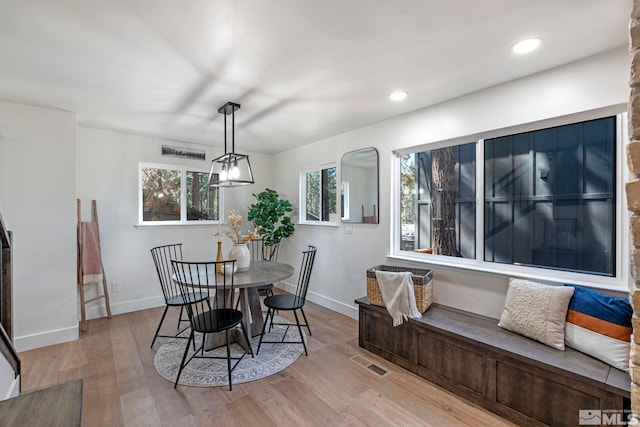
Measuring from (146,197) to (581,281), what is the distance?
4.80 m

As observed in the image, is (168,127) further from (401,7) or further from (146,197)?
(401,7)

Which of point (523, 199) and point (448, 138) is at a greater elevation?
point (448, 138)

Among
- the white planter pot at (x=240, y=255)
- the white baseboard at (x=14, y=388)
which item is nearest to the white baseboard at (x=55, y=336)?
the white baseboard at (x=14, y=388)

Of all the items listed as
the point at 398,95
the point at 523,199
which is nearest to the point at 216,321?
the point at 398,95

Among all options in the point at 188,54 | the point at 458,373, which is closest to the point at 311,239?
the point at 458,373

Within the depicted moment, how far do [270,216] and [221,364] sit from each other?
2370 mm

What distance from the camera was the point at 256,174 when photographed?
5.21 metres

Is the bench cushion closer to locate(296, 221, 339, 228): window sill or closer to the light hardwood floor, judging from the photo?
the light hardwood floor

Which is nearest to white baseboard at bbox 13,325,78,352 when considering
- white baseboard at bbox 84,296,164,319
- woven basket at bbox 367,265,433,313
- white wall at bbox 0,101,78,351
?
white wall at bbox 0,101,78,351

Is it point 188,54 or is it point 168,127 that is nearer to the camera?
point 188,54

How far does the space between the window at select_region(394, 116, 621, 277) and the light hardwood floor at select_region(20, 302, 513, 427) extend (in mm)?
1234

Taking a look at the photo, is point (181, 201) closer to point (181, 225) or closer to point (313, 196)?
point (181, 225)

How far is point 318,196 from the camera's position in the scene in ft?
14.9

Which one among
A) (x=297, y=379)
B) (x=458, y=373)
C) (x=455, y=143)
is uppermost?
(x=455, y=143)
